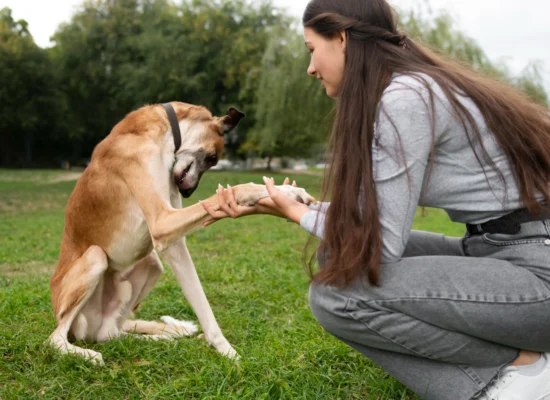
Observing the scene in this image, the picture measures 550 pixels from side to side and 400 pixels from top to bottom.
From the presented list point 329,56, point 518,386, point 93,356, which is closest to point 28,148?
point 93,356

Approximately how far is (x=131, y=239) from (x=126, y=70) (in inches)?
1264

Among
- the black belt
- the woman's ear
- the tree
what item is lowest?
the tree

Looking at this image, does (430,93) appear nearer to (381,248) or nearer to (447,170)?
(447,170)

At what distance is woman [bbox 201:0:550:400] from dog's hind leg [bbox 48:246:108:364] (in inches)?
67.5

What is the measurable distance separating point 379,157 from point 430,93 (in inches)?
12.2

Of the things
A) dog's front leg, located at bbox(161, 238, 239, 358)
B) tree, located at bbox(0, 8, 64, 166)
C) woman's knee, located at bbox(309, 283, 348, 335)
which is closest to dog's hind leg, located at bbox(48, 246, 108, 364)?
dog's front leg, located at bbox(161, 238, 239, 358)

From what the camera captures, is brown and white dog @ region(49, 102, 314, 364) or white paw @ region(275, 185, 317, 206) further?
brown and white dog @ region(49, 102, 314, 364)

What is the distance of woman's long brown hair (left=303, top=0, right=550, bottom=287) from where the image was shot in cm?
208

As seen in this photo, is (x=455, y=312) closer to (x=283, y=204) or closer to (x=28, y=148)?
(x=283, y=204)

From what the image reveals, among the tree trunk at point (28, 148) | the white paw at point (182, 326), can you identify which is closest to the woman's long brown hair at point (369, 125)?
the white paw at point (182, 326)

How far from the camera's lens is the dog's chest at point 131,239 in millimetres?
3430

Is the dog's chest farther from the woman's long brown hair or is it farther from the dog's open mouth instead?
the woman's long brown hair

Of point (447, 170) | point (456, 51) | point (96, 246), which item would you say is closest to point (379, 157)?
point (447, 170)

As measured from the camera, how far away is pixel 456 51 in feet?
56.0
